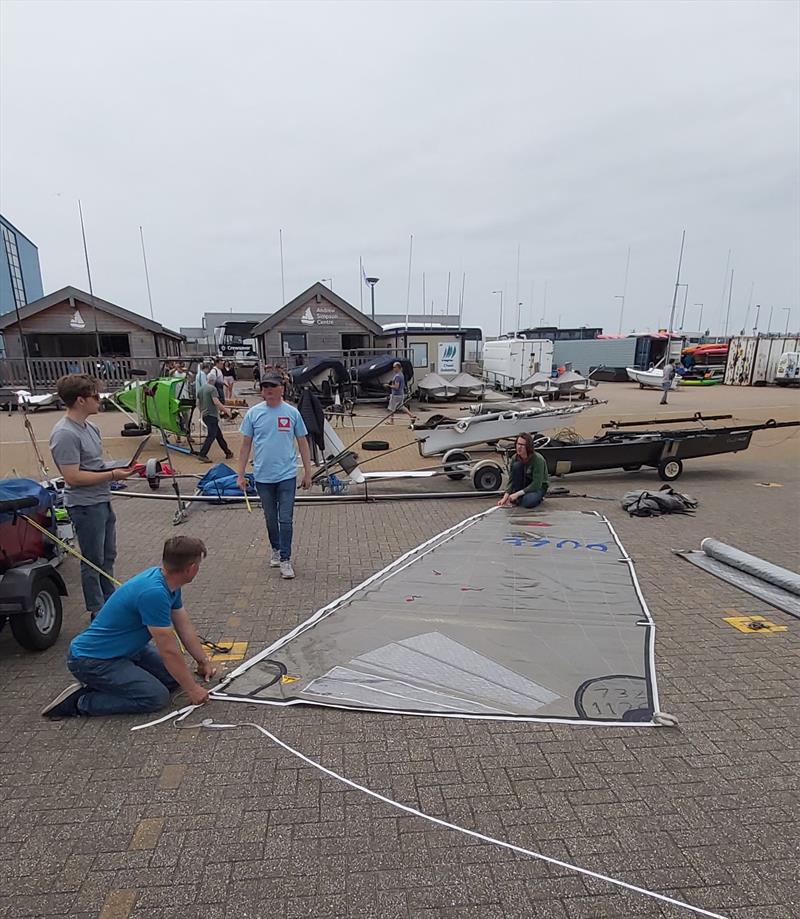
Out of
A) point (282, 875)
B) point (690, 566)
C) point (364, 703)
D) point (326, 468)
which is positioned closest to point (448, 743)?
point (364, 703)

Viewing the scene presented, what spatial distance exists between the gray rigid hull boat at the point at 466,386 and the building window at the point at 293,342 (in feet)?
23.0

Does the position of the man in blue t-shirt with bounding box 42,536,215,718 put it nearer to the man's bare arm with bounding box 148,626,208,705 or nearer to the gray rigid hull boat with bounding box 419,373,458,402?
the man's bare arm with bounding box 148,626,208,705

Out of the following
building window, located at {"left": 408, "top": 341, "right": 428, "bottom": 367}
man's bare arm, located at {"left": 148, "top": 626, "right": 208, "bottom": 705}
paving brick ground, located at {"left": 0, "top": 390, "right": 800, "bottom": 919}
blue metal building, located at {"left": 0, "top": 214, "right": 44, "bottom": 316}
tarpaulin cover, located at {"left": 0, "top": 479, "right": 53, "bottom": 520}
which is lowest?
paving brick ground, located at {"left": 0, "top": 390, "right": 800, "bottom": 919}

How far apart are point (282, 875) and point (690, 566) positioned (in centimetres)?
465

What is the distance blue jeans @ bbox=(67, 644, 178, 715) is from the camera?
9.46ft

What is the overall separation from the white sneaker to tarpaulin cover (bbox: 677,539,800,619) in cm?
400

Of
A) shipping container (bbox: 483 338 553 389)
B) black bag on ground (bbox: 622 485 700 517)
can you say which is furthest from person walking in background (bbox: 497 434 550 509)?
shipping container (bbox: 483 338 553 389)

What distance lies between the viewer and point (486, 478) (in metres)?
8.37

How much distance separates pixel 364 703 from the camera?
2.99 m

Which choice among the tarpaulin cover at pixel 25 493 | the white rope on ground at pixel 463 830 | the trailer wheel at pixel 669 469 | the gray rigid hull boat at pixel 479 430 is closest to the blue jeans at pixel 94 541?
the tarpaulin cover at pixel 25 493

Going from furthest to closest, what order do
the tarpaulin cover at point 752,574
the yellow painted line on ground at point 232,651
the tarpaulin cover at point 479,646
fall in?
the tarpaulin cover at point 752,574 → the yellow painted line on ground at point 232,651 → the tarpaulin cover at point 479,646

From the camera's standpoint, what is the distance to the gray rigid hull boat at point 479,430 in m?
9.26

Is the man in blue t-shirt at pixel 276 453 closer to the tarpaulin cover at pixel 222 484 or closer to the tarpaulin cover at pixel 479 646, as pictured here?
the tarpaulin cover at pixel 479 646

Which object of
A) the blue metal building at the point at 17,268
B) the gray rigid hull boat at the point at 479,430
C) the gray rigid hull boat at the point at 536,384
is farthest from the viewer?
the blue metal building at the point at 17,268
